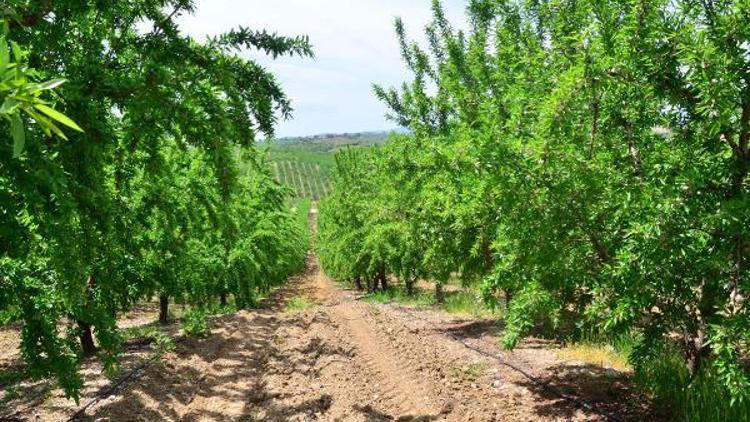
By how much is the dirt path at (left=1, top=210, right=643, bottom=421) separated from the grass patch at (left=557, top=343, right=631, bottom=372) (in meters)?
0.31

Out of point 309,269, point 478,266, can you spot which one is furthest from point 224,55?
point 309,269

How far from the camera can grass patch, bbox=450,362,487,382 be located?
844cm

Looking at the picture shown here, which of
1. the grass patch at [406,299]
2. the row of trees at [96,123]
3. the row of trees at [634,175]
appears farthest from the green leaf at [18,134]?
the grass patch at [406,299]

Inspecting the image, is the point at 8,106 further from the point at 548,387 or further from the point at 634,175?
the point at 548,387

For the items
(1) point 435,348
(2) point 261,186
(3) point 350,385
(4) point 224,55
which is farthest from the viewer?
(2) point 261,186

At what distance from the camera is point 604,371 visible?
8078 mm

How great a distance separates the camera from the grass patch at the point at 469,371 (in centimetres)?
844

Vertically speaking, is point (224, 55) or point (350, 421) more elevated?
point (224, 55)

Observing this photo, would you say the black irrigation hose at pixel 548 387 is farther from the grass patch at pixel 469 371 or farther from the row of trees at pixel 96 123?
the row of trees at pixel 96 123

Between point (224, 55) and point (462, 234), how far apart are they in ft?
26.2

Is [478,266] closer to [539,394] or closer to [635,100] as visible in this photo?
[539,394]

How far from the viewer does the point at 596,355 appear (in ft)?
28.8

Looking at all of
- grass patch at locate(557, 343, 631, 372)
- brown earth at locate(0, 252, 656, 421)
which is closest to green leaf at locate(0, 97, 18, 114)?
brown earth at locate(0, 252, 656, 421)

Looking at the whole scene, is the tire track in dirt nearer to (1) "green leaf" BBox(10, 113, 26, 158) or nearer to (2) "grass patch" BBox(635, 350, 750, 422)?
(2) "grass patch" BBox(635, 350, 750, 422)
